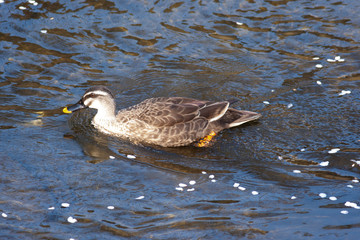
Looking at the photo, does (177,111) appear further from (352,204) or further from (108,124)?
(352,204)

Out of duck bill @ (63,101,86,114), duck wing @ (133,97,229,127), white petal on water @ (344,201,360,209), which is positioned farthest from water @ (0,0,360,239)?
duck wing @ (133,97,229,127)

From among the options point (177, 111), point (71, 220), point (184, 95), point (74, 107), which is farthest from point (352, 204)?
point (74, 107)

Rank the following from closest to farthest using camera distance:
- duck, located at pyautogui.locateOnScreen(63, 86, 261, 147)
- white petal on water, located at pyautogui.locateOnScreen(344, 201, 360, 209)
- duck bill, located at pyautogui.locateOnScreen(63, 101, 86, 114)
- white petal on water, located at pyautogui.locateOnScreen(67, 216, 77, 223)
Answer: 1. white petal on water, located at pyautogui.locateOnScreen(67, 216, 77, 223)
2. white petal on water, located at pyautogui.locateOnScreen(344, 201, 360, 209)
3. duck, located at pyautogui.locateOnScreen(63, 86, 261, 147)
4. duck bill, located at pyautogui.locateOnScreen(63, 101, 86, 114)

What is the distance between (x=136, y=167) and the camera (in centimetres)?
920

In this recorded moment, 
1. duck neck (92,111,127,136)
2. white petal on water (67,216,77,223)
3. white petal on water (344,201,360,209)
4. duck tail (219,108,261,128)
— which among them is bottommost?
white petal on water (67,216,77,223)

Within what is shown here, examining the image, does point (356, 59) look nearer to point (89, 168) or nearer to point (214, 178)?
point (214, 178)

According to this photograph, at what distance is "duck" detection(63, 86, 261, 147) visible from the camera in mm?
10227

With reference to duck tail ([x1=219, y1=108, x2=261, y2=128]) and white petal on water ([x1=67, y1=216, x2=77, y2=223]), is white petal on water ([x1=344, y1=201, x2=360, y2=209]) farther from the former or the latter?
white petal on water ([x1=67, y1=216, x2=77, y2=223])

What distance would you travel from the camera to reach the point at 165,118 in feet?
33.6

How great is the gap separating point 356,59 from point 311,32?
1646mm

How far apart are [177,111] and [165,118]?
0.27m

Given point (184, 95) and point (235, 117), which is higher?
point (184, 95)

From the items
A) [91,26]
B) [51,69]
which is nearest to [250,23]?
[91,26]

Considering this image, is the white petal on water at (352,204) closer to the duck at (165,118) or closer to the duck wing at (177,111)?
the duck at (165,118)
